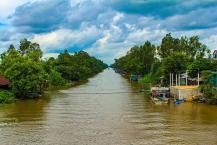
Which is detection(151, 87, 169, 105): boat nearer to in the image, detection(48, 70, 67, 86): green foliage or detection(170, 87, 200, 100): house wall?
detection(170, 87, 200, 100): house wall

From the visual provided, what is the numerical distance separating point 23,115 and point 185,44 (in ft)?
187

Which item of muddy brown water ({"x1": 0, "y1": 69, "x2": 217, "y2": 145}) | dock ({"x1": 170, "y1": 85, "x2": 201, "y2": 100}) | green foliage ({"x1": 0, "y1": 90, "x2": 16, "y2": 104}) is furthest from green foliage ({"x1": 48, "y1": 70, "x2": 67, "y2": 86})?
dock ({"x1": 170, "y1": 85, "x2": 201, "y2": 100})

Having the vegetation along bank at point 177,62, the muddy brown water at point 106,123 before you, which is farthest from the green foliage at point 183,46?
the muddy brown water at point 106,123

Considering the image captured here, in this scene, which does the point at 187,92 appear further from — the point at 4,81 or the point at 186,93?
the point at 4,81

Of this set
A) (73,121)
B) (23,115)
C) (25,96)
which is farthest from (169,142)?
(25,96)

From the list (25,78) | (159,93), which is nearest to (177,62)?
(159,93)

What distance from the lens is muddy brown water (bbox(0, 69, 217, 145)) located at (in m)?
31.5

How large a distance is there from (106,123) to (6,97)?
21.1 meters

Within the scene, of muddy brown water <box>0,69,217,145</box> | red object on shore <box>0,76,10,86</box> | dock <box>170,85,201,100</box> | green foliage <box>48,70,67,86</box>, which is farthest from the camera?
green foliage <box>48,70,67,86</box>

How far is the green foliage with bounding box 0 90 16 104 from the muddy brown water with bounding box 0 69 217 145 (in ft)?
4.27

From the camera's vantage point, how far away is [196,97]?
56.2 m

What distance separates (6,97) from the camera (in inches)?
2224

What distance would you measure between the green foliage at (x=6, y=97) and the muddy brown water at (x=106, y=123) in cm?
130

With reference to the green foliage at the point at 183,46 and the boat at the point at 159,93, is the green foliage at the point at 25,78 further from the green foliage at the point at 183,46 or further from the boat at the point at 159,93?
the green foliage at the point at 183,46
